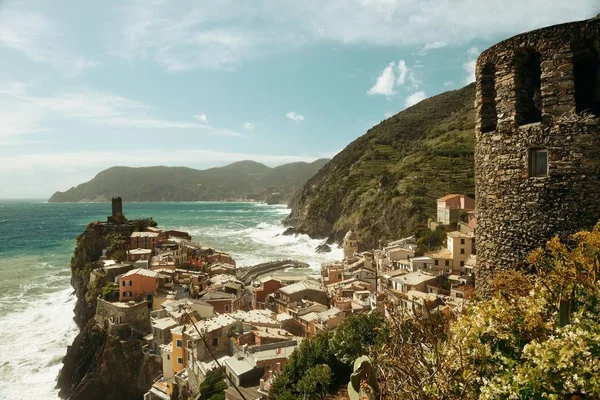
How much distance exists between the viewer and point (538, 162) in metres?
5.30

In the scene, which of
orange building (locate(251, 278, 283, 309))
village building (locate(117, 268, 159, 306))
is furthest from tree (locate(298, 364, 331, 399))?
village building (locate(117, 268, 159, 306))

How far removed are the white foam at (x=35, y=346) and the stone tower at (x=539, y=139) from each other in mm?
29842

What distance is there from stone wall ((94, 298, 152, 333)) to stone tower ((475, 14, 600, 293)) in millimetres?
30135

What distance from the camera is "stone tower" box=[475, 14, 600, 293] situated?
16.4 feet

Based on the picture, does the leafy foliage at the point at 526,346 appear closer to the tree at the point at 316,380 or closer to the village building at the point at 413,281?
the tree at the point at 316,380

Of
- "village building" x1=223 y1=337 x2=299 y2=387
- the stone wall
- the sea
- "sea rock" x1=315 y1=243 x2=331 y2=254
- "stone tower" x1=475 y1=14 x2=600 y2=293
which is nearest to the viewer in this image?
"stone tower" x1=475 y1=14 x2=600 y2=293

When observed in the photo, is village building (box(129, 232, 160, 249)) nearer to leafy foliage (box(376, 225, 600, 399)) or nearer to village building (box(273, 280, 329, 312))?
village building (box(273, 280, 329, 312))

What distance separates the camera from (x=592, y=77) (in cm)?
525

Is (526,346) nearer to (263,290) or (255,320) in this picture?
(255,320)

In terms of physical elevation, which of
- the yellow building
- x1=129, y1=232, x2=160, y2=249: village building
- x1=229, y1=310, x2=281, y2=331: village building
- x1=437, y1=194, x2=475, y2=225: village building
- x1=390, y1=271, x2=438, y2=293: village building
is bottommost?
the yellow building

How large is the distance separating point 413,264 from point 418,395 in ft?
111

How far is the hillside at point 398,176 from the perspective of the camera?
68125 mm

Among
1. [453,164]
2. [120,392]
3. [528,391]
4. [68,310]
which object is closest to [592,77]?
[528,391]

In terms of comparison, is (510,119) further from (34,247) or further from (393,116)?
(393,116)
